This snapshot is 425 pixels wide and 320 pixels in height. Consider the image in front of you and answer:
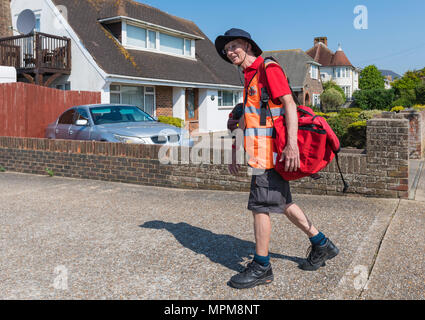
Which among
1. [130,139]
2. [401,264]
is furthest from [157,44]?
[401,264]

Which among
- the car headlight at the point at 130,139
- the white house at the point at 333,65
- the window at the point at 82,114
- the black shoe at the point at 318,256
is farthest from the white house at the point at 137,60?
the white house at the point at 333,65

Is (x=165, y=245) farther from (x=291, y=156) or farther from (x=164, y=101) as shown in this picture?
(x=164, y=101)

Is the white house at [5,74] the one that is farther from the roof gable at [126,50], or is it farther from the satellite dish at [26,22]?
the satellite dish at [26,22]

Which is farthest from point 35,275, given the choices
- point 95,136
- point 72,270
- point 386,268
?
point 95,136

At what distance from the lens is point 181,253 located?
3.98m

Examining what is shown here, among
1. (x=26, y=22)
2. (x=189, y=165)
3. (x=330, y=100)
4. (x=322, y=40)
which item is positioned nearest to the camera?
(x=189, y=165)

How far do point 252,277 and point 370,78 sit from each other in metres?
73.3

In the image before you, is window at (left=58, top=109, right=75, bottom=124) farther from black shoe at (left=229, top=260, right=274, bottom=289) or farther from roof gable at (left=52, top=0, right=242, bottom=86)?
black shoe at (left=229, top=260, right=274, bottom=289)

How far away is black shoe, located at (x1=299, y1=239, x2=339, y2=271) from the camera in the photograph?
3416 mm

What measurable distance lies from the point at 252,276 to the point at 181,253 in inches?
40.3

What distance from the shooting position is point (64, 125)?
32.5 feet

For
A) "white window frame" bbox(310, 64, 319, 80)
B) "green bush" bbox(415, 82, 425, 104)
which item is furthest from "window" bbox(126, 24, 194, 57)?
"white window frame" bbox(310, 64, 319, 80)

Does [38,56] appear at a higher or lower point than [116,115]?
higher

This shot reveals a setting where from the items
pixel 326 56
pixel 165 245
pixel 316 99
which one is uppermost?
pixel 326 56
